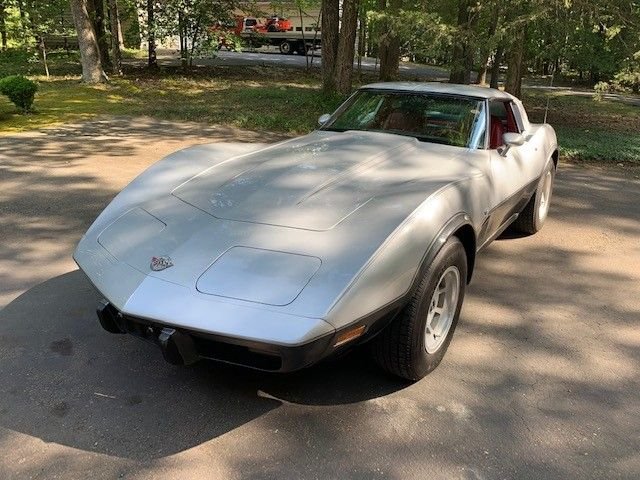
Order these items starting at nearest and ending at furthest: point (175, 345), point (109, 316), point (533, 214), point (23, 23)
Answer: point (175, 345)
point (109, 316)
point (533, 214)
point (23, 23)

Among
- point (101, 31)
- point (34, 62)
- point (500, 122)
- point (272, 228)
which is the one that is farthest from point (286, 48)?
point (272, 228)

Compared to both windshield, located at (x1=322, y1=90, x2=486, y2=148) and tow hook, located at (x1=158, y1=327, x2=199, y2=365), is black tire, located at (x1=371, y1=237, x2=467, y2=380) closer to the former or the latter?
tow hook, located at (x1=158, y1=327, x2=199, y2=365)

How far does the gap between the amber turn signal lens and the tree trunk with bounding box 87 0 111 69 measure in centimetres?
1919

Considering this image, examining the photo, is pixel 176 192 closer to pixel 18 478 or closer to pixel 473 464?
pixel 18 478

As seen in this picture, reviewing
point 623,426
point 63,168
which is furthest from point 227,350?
point 63,168

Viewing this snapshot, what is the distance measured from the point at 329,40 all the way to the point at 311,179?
472 inches

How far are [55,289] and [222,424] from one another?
1.98 m

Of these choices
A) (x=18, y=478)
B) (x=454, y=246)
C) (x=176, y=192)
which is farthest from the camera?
(x=176, y=192)

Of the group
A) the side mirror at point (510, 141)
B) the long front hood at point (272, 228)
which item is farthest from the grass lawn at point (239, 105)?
the long front hood at point (272, 228)

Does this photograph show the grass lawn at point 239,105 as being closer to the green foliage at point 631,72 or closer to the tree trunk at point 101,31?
the tree trunk at point 101,31

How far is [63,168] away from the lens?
7242 millimetres

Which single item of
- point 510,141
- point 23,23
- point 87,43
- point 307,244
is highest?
point 23,23

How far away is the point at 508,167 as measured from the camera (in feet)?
13.1

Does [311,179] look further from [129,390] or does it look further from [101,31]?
[101,31]
